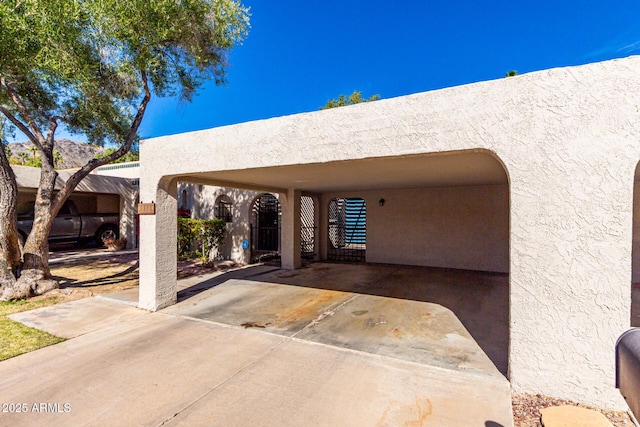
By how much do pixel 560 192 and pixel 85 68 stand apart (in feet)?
28.9

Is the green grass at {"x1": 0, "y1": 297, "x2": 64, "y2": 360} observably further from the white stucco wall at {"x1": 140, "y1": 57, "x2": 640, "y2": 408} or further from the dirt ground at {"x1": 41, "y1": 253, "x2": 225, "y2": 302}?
the white stucco wall at {"x1": 140, "y1": 57, "x2": 640, "y2": 408}

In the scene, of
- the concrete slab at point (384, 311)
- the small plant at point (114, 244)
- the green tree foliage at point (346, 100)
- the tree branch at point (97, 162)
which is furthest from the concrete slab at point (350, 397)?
Result: the green tree foliage at point (346, 100)

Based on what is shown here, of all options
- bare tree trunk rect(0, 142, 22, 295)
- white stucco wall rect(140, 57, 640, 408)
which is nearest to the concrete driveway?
white stucco wall rect(140, 57, 640, 408)

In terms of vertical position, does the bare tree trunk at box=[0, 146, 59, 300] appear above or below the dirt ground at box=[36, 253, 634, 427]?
above

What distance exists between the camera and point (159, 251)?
5.97 meters

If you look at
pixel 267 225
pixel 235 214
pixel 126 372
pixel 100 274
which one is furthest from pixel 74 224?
pixel 126 372

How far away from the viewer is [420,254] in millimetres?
10469

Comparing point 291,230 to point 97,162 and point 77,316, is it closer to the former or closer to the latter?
point 97,162

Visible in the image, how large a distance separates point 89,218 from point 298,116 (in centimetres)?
1527

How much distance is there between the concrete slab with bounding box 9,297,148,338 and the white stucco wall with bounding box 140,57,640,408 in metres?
5.62

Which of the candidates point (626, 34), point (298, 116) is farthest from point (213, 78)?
point (626, 34)

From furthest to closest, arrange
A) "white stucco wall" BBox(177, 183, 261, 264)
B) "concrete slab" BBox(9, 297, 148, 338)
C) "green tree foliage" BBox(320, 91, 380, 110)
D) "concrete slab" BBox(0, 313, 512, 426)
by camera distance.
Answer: "green tree foliage" BBox(320, 91, 380, 110) < "white stucco wall" BBox(177, 183, 261, 264) < "concrete slab" BBox(9, 297, 148, 338) < "concrete slab" BBox(0, 313, 512, 426)

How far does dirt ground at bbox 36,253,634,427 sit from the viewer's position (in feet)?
9.11

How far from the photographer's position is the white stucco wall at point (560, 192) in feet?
9.07
